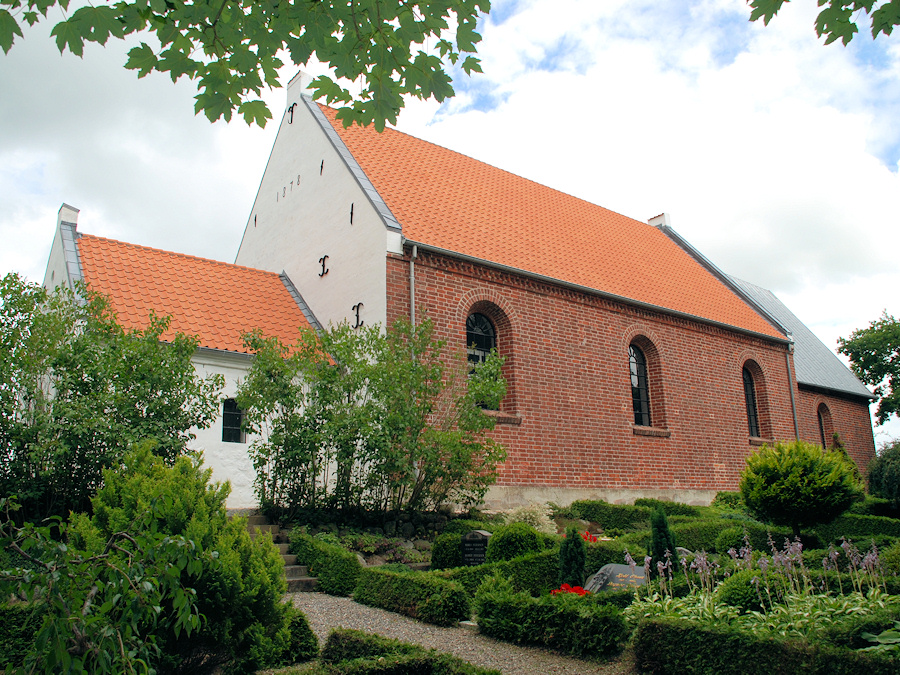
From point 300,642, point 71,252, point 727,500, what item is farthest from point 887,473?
point 71,252

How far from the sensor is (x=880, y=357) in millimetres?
35875

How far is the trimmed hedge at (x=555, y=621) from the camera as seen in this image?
19.3 feet

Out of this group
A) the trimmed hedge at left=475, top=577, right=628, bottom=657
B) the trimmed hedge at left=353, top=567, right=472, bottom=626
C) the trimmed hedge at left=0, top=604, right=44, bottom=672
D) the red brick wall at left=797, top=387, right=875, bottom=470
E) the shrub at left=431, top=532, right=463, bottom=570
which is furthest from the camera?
the red brick wall at left=797, top=387, right=875, bottom=470

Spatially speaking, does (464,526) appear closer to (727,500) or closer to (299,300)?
(299,300)

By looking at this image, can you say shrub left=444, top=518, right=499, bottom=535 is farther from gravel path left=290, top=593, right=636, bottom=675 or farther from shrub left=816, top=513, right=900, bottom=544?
shrub left=816, top=513, right=900, bottom=544

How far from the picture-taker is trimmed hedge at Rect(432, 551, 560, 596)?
8.27 m

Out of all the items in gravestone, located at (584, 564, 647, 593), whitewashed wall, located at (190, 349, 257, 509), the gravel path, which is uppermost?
whitewashed wall, located at (190, 349, 257, 509)

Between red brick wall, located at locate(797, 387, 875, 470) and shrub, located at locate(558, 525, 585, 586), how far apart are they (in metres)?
17.4

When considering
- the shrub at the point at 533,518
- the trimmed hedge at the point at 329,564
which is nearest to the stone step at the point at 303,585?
the trimmed hedge at the point at 329,564

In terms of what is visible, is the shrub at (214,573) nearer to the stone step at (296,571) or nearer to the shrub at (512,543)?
the stone step at (296,571)

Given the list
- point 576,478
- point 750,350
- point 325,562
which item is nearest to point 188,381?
point 325,562

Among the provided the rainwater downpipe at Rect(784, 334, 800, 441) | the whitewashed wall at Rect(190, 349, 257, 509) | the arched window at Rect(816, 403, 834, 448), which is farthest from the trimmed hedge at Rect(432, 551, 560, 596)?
the arched window at Rect(816, 403, 834, 448)

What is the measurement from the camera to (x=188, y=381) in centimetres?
991

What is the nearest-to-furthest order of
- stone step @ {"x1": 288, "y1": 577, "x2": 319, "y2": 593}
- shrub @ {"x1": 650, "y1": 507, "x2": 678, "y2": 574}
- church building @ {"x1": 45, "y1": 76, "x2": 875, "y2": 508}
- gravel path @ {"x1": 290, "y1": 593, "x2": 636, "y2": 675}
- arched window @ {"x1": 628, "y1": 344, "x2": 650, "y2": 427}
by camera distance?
1. gravel path @ {"x1": 290, "y1": 593, "x2": 636, "y2": 675}
2. shrub @ {"x1": 650, "y1": 507, "x2": 678, "y2": 574}
3. stone step @ {"x1": 288, "y1": 577, "x2": 319, "y2": 593}
4. church building @ {"x1": 45, "y1": 76, "x2": 875, "y2": 508}
5. arched window @ {"x1": 628, "y1": 344, "x2": 650, "y2": 427}
